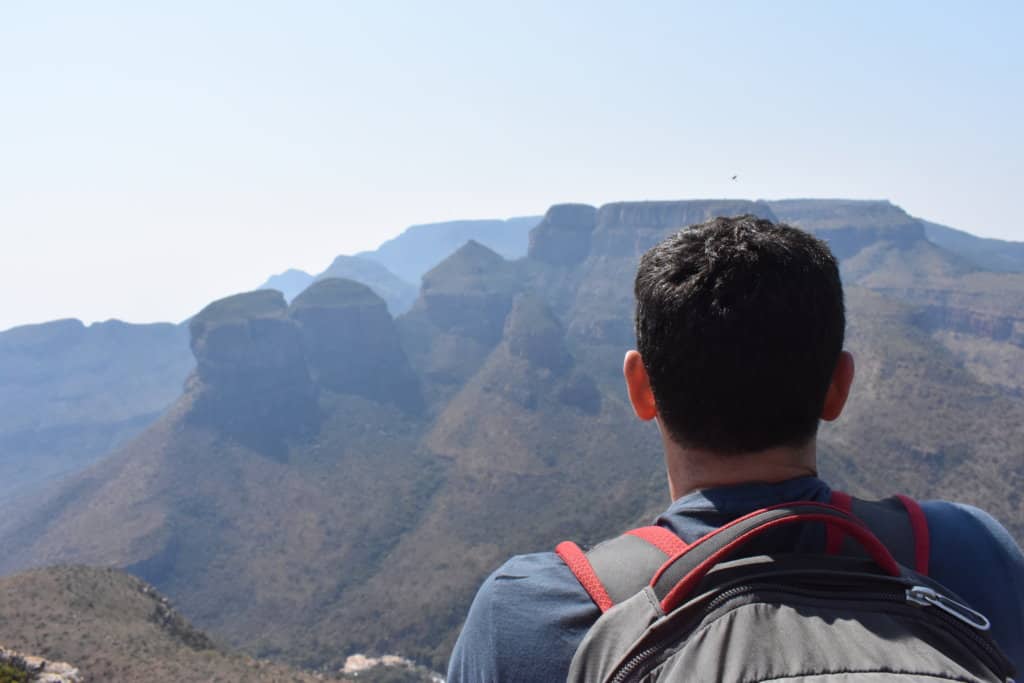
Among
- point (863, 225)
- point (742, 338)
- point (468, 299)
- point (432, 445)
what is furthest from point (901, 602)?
point (863, 225)

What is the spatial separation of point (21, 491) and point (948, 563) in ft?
455

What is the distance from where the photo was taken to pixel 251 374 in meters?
93.1

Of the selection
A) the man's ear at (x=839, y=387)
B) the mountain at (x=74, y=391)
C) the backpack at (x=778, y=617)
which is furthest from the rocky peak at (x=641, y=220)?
the backpack at (x=778, y=617)

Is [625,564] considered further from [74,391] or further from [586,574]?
[74,391]

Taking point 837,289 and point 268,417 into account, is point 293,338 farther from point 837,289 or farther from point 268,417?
point 837,289

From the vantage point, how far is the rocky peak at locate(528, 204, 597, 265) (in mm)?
138625

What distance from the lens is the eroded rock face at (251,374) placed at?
284 ft

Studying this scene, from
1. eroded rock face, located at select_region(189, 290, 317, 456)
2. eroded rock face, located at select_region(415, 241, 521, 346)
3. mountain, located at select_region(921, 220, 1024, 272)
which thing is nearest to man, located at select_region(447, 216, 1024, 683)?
eroded rock face, located at select_region(189, 290, 317, 456)

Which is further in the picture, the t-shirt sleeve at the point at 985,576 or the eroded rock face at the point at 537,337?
the eroded rock face at the point at 537,337

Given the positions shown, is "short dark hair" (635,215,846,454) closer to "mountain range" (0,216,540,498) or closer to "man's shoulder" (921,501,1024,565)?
"man's shoulder" (921,501,1024,565)

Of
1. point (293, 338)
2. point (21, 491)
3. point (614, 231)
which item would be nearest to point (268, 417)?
point (293, 338)

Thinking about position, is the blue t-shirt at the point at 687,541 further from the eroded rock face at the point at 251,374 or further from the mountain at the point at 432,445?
the eroded rock face at the point at 251,374

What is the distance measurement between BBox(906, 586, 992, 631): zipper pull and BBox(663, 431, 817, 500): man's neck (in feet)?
1.80

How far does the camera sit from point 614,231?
12888 cm
